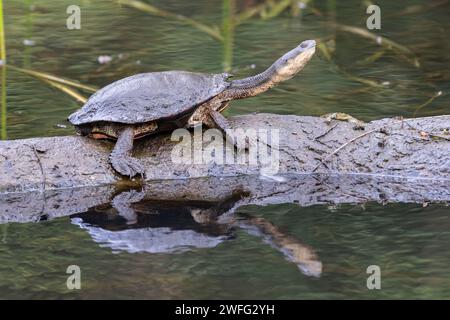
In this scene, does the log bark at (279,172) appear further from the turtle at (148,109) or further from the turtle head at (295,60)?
the turtle head at (295,60)

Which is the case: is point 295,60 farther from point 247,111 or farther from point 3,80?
point 3,80

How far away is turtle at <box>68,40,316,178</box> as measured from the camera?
4.94m

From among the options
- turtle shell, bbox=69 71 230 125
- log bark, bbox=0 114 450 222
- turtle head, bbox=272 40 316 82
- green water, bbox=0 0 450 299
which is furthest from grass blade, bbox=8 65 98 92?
turtle head, bbox=272 40 316 82

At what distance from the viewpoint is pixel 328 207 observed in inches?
190

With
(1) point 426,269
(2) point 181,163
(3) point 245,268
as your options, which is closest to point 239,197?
(2) point 181,163

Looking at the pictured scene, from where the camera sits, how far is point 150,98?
5008 millimetres

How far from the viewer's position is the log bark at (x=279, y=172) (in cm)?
494

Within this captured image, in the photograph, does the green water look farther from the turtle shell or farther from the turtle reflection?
the turtle shell

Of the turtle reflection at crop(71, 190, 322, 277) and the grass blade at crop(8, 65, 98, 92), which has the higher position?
the grass blade at crop(8, 65, 98, 92)

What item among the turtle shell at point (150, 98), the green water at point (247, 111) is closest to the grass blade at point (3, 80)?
the green water at point (247, 111)
